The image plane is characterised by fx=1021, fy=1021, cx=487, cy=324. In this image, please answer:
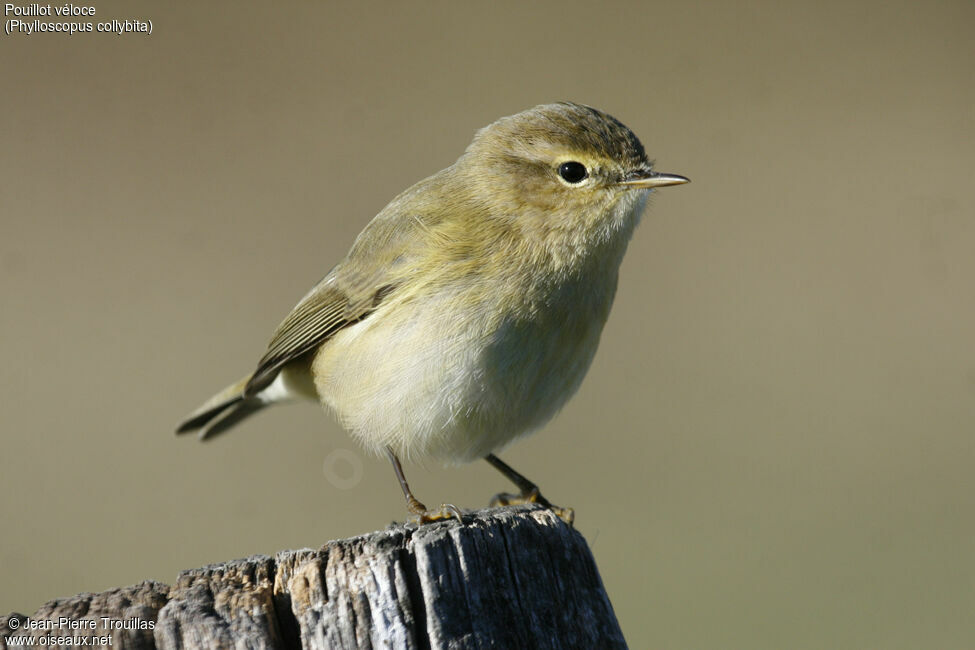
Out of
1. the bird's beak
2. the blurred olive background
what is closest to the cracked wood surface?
the bird's beak

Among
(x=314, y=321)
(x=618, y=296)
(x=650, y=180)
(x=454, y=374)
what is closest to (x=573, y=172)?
(x=650, y=180)

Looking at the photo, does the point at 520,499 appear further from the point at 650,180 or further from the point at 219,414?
the point at 219,414

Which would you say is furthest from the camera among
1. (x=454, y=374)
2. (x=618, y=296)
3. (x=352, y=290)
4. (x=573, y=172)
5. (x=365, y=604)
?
(x=618, y=296)

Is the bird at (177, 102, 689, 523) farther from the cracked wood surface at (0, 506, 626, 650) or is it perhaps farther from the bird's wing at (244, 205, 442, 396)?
the cracked wood surface at (0, 506, 626, 650)

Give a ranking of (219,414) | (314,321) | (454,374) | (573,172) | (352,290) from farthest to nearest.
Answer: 1. (219,414)
2. (314,321)
3. (352,290)
4. (573,172)
5. (454,374)

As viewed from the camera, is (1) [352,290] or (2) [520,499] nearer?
(2) [520,499]

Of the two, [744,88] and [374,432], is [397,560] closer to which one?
[374,432]

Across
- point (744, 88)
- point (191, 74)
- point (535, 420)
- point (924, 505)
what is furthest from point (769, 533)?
point (191, 74)
